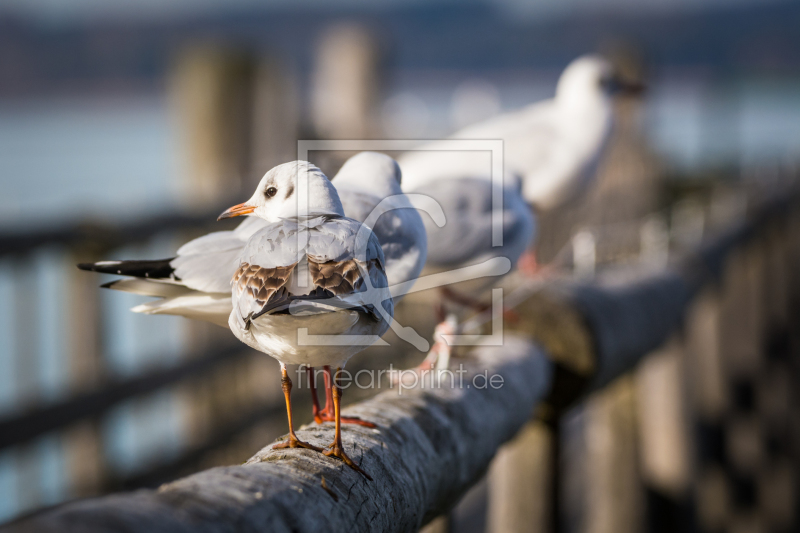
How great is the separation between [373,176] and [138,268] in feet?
0.96

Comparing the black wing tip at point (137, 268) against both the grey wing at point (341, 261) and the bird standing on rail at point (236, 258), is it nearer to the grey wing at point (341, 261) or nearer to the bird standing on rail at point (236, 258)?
the bird standing on rail at point (236, 258)

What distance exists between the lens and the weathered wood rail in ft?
1.96

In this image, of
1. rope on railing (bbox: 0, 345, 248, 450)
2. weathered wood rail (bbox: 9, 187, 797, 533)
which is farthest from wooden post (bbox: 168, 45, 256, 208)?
weathered wood rail (bbox: 9, 187, 797, 533)

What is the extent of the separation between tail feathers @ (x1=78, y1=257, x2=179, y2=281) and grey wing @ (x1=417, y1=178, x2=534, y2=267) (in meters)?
0.62

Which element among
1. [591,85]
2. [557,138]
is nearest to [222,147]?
[591,85]

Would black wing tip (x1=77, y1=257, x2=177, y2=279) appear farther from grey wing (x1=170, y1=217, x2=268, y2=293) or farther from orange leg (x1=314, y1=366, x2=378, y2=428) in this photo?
orange leg (x1=314, y1=366, x2=378, y2=428)

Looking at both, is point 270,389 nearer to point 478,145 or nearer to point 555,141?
point 555,141

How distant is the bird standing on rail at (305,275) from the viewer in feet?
2.33

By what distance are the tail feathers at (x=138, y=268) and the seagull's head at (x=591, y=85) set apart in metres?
1.77

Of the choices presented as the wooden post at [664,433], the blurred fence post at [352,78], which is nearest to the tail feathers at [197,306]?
the wooden post at [664,433]

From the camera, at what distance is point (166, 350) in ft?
13.6

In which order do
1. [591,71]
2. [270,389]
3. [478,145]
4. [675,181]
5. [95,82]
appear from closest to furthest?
[478,145]
[591,71]
[270,389]
[675,181]
[95,82]

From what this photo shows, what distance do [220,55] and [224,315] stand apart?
347 centimetres

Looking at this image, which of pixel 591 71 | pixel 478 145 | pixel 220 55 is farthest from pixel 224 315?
pixel 220 55
